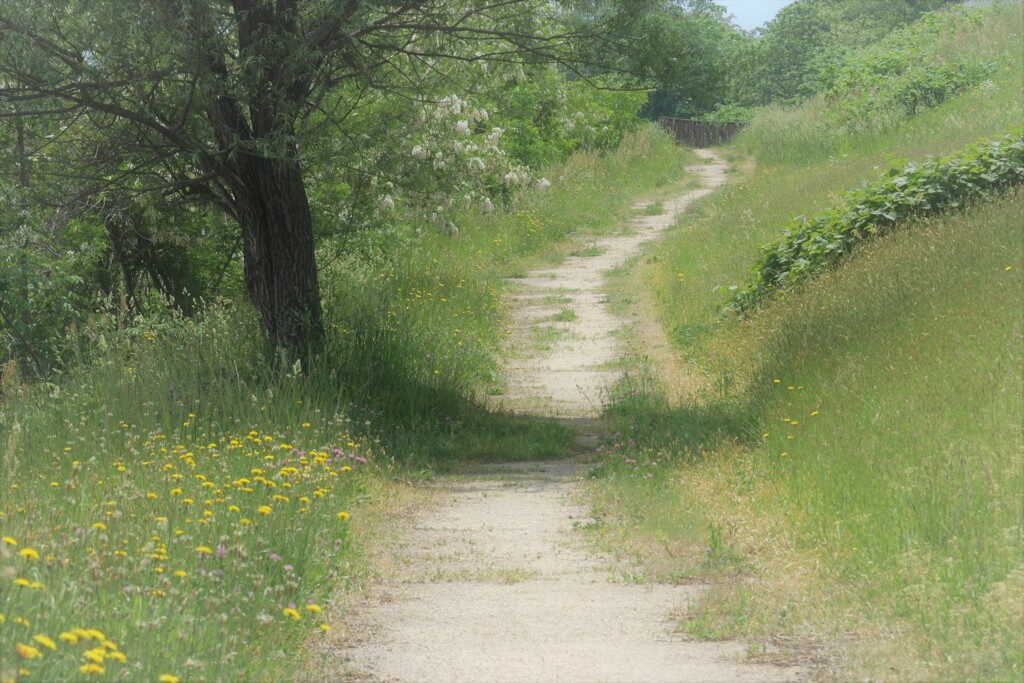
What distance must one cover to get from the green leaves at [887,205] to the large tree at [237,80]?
345cm

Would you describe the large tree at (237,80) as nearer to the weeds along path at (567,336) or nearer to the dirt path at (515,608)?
the weeds along path at (567,336)

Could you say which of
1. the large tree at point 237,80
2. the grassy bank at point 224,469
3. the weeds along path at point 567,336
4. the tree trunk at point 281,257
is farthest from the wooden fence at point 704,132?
the tree trunk at point 281,257

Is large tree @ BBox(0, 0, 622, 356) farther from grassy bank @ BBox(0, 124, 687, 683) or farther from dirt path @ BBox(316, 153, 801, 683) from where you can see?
dirt path @ BBox(316, 153, 801, 683)

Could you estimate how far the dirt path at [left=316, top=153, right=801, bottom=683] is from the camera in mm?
4992

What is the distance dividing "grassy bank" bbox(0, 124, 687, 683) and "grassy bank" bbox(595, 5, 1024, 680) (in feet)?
5.41

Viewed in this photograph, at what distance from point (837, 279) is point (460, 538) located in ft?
17.9

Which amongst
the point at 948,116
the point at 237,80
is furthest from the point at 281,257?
the point at 948,116

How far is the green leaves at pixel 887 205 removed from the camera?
1195 centimetres

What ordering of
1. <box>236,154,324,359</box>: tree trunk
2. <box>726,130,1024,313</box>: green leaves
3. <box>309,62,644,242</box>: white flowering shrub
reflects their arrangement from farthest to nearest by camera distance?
<box>309,62,644,242</box>: white flowering shrub < <box>726,130,1024,313</box>: green leaves < <box>236,154,324,359</box>: tree trunk

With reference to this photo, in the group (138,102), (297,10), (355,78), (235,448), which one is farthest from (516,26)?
(235,448)

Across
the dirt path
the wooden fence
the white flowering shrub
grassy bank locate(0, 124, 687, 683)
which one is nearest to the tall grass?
the white flowering shrub

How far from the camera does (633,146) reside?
37562mm

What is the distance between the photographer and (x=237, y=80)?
31.0 feet

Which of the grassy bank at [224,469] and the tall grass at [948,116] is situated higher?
the tall grass at [948,116]
